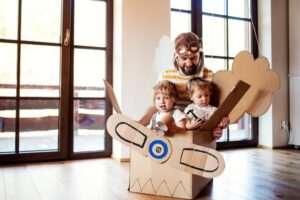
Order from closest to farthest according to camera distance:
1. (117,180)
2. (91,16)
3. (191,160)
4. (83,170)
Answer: (191,160) < (117,180) < (83,170) < (91,16)

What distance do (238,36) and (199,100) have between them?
1.87 metres

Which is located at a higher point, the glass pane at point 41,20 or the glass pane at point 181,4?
the glass pane at point 181,4

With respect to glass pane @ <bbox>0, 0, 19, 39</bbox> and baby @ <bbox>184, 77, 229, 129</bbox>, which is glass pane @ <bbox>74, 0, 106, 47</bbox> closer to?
glass pane @ <bbox>0, 0, 19, 39</bbox>

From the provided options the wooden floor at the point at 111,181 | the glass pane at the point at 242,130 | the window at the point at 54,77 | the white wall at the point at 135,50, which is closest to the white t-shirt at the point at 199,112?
the wooden floor at the point at 111,181

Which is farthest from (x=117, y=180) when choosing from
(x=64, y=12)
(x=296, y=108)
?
(x=296, y=108)

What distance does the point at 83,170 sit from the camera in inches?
70.1

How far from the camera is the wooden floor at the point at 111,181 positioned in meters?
1.28

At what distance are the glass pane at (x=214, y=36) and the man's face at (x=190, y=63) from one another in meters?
1.44

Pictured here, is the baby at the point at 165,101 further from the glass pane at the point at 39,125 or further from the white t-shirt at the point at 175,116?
the glass pane at the point at 39,125

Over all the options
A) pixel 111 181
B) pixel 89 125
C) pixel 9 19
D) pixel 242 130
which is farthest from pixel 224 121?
pixel 242 130

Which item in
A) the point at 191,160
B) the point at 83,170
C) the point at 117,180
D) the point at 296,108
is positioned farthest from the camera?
the point at 296,108

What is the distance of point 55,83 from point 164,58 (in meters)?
0.96

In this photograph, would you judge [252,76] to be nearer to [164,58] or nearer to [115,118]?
[164,58]

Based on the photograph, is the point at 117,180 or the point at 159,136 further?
the point at 117,180
